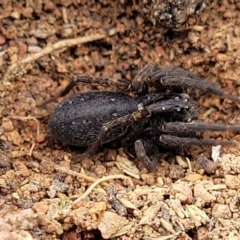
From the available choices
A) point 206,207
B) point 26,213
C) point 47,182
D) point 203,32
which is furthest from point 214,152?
point 26,213

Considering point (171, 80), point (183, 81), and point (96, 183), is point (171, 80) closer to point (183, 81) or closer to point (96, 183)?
point (183, 81)

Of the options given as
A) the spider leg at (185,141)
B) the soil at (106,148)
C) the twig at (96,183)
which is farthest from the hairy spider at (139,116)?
the twig at (96,183)

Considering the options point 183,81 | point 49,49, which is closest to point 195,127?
point 183,81

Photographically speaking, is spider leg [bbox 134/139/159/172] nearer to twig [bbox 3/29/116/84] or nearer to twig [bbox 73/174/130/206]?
twig [bbox 73/174/130/206]

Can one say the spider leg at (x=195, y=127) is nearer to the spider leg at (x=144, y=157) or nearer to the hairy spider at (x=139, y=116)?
the hairy spider at (x=139, y=116)

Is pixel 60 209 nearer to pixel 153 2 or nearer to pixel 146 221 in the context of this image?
pixel 146 221

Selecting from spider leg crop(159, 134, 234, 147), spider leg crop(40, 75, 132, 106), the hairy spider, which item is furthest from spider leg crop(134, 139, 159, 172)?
spider leg crop(40, 75, 132, 106)
